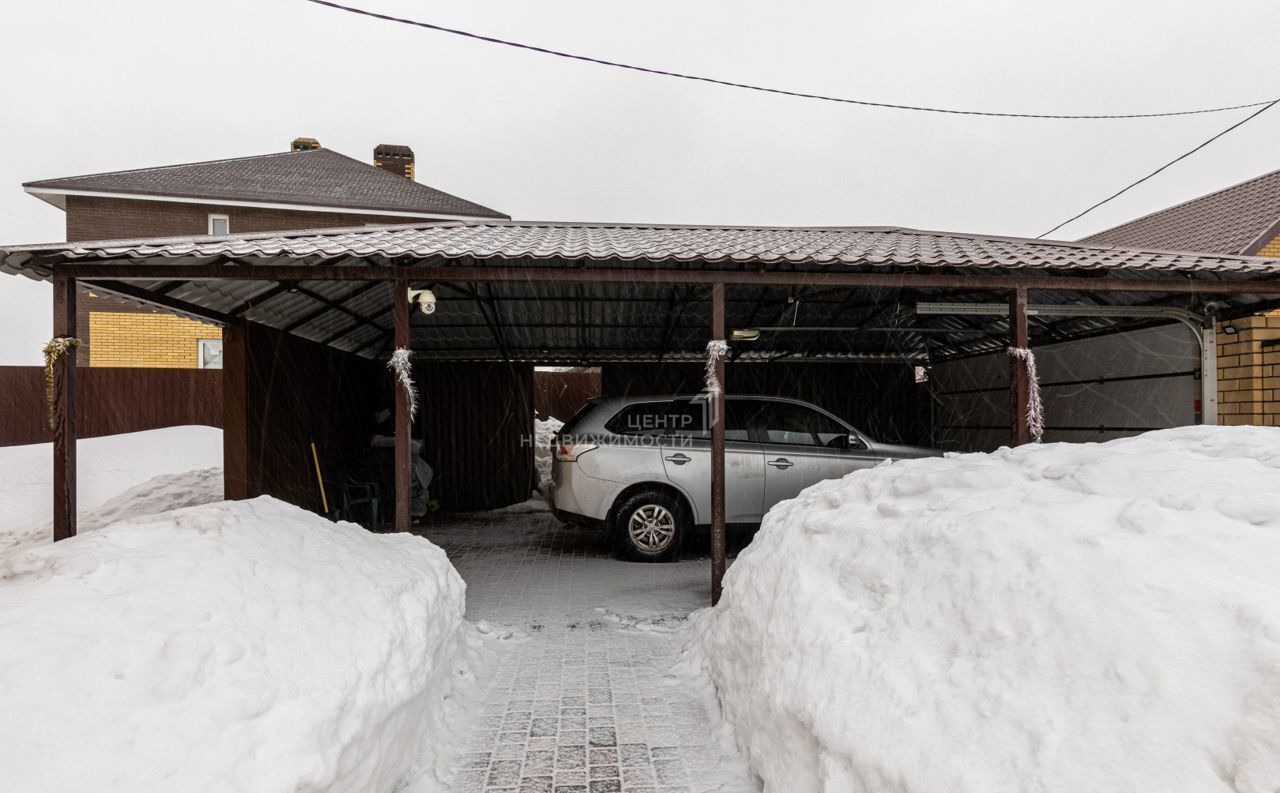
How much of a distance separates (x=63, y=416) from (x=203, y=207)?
10.9m

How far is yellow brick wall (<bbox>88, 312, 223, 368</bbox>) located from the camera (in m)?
14.8

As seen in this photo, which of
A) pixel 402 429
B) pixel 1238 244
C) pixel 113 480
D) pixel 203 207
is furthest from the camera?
pixel 203 207

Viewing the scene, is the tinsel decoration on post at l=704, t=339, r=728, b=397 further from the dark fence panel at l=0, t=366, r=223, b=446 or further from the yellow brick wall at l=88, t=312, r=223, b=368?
the yellow brick wall at l=88, t=312, r=223, b=368

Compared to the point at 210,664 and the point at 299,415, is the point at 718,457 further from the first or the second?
the point at 299,415

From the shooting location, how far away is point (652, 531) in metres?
6.49

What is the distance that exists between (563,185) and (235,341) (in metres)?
30.9

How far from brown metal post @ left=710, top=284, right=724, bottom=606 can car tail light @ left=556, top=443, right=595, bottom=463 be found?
183 centimetres

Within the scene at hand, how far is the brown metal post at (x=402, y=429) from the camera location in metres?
4.72

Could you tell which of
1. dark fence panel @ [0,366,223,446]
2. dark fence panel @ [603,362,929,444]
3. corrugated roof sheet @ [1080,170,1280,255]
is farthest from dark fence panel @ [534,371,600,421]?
corrugated roof sheet @ [1080,170,1280,255]

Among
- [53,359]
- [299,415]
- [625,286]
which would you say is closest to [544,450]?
[299,415]

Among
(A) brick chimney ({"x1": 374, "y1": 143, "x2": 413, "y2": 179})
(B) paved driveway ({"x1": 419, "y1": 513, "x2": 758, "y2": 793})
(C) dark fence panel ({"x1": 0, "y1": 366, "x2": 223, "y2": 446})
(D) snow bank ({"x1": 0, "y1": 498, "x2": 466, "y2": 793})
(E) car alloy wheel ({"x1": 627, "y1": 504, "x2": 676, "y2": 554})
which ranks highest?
(A) brick chimney ({"x1": 374, "y1": 143, "x2": 413, "y2": 179})

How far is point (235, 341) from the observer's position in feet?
20.6

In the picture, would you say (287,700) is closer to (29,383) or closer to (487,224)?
(487,224)

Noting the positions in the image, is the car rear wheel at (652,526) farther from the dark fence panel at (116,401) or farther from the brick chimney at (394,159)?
the brick chimney at (394,159)
